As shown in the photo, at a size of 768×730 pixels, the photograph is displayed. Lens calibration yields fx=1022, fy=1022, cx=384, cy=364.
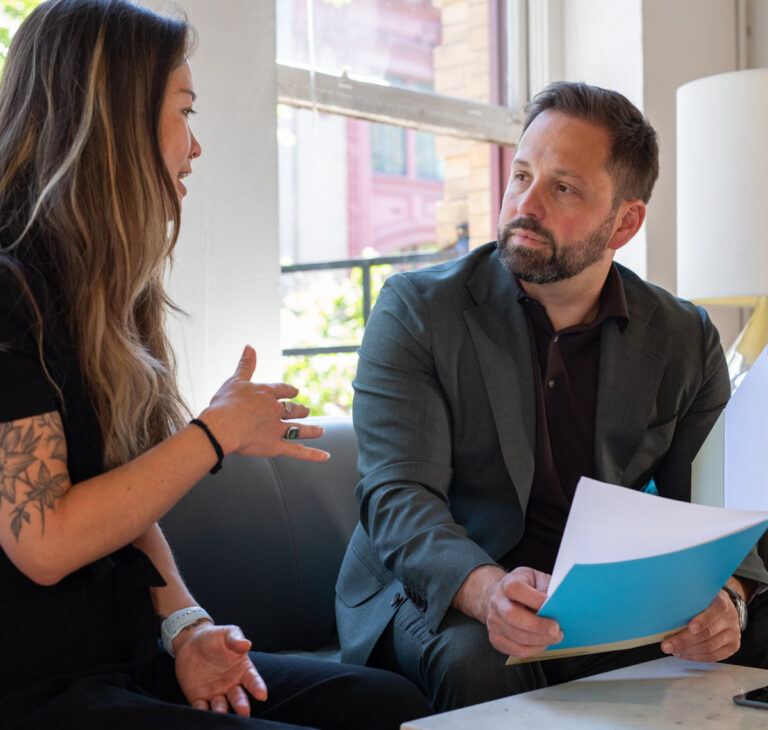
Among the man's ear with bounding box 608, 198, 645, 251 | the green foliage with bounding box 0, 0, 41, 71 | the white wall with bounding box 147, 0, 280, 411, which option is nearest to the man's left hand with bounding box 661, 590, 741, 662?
the man's ear with bounding box 608, 198, 645, 251

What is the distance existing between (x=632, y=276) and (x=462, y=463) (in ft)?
1.86

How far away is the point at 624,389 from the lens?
5.79 ft

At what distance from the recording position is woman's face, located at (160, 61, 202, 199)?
1.27m

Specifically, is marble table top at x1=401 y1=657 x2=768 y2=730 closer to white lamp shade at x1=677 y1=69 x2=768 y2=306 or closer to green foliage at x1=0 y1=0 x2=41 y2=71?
white lamp shade at x1=677 y1=69 x2=768 y2=306

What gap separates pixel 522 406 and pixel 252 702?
2.21 ft

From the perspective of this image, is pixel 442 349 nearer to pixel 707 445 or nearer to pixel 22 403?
pixel 707 445

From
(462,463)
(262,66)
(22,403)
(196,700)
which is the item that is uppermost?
(262,66)

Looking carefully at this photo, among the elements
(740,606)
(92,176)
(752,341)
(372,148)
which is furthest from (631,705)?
(372,148)

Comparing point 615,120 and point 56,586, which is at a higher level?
point 615,120

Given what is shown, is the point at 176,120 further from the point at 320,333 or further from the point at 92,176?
the point at 320,333

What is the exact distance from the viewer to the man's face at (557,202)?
181cm

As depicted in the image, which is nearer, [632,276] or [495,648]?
[495,648]

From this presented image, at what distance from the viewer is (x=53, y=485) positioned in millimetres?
1080

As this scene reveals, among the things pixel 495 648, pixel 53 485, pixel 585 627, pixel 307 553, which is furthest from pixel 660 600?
pixel 307 553
